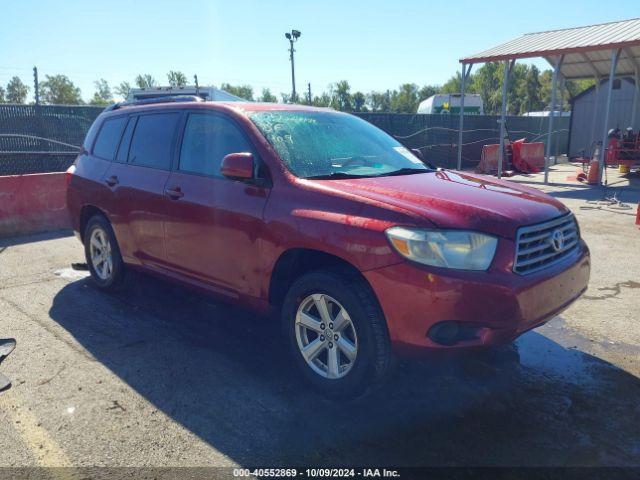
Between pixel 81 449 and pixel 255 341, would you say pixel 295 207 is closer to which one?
pixel 255 341

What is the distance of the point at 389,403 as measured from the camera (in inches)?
125

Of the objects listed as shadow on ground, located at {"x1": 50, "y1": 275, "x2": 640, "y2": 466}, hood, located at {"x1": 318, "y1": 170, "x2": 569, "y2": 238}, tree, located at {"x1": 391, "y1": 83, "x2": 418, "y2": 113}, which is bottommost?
shadow on ground, located at {"x1": 50, "y1": 275, "x2": 640, "y2": 466}

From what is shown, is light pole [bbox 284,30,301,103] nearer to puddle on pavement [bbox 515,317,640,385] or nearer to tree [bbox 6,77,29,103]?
puddle on pavement [bbox 515,317,640,385]

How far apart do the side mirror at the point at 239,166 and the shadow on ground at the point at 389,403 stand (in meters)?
1.37

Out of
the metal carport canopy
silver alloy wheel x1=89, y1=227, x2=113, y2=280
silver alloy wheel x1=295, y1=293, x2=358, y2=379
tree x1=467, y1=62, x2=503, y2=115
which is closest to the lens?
Answer: silver alloy wheel x1=295, y1=293, x2=358, y2=379

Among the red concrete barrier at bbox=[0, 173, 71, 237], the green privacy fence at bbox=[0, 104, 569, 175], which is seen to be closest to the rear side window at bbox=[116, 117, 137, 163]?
the red concrete barrier at bbox=[0, 173, 71, 237]

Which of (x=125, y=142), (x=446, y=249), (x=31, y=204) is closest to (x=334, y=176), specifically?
(x=446, y=249)

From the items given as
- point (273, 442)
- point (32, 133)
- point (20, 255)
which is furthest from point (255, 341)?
point (32, 133)

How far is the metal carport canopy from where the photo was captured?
13.3 m

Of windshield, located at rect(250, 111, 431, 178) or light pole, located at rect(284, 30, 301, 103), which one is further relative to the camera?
light pole, located at rect(284, 30, 301, 103)

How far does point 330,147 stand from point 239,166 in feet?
2.71

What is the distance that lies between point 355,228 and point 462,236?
1.95ft

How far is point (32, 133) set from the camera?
12547 millimetres

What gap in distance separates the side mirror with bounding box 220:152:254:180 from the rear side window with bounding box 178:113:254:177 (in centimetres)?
26
